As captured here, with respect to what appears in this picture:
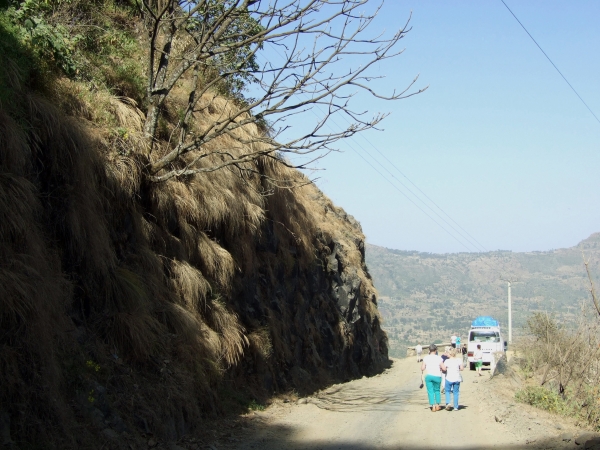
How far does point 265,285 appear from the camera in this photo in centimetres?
1500

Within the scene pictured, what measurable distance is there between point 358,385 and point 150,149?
11464mm

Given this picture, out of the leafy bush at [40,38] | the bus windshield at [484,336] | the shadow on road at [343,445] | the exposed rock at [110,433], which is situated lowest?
the bus windshield at [484,336]

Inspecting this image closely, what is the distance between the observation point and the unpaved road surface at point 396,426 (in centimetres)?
934

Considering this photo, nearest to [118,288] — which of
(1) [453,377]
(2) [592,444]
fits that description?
(2) [592,444]

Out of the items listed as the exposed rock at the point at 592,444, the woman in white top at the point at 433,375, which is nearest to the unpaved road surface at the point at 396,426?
the exposed rock at the point at 592,444

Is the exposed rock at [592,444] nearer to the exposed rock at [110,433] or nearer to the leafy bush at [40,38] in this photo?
the exposed rock at [110,433]

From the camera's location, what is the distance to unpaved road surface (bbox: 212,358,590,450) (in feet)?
30.7

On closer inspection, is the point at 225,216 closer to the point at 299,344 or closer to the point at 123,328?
the point at 123,328

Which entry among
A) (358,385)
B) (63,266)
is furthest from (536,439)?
(358,385)

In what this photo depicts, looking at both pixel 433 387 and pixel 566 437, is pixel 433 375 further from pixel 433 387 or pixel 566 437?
pixel 566 437

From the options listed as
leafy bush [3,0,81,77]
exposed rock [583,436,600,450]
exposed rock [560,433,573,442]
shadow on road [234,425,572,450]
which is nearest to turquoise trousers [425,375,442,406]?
shadow on road [234,425,572,450]

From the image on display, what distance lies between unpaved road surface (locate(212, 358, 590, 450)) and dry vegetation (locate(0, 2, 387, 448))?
76cm

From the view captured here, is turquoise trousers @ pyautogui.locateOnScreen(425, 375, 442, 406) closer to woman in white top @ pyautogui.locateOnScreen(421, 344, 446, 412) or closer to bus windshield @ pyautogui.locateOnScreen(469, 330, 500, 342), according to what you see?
woman in white top @ pyautogui.locateOnScreen(421, 344, 446, 412)

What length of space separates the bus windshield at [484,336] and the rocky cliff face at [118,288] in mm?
19763
